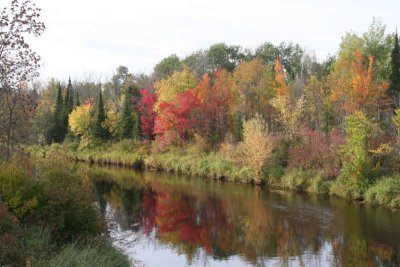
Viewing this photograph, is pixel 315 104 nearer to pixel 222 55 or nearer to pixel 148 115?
pixel 148 115

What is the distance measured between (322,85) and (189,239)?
1232 inches

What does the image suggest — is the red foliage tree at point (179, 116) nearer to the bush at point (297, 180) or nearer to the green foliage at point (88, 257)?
the bush at point (297, 180)

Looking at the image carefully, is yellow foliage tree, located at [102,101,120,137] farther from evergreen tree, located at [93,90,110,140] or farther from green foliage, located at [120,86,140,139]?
green foliage, located at [120,86,140,139]

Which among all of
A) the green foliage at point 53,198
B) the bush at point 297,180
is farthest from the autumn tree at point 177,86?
the green foliage at point 53,198

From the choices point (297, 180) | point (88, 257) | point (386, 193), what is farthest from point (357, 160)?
point (88, 257)

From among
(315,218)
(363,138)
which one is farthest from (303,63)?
(315,218)

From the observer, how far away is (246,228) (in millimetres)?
23141

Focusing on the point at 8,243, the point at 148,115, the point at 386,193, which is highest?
the point at 148,115

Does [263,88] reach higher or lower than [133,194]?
higher

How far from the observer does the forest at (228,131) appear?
1413 centimetres

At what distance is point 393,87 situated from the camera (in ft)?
145

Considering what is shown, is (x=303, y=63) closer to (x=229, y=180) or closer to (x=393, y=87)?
(x=393, y=87)

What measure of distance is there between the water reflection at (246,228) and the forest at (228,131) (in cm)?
284

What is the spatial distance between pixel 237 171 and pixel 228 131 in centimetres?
1028
